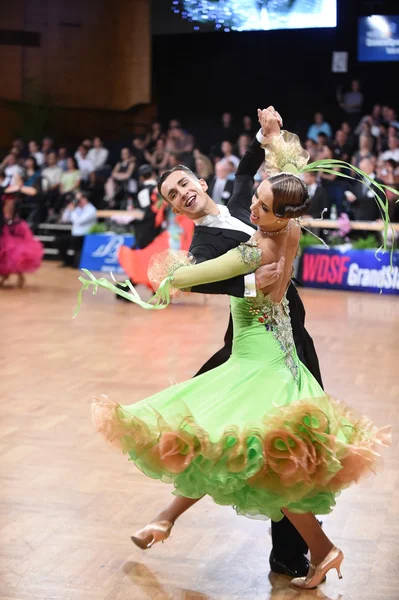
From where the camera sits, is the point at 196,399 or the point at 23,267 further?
the point at 23,267

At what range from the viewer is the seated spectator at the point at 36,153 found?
47.4 ft

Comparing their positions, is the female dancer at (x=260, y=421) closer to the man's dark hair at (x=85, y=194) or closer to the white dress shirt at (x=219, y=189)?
the white dress shirt at (x=219, y=189)

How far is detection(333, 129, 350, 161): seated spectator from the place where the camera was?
37.9 ft

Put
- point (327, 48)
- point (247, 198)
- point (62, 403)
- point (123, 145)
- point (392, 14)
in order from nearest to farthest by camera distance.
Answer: point (247, 198) → point (62, 403) → point (392, 14) → point (327, 48) → point (123, 145)

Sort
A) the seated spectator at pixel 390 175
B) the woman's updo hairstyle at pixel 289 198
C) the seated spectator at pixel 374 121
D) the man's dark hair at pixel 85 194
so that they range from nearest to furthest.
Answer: the woman's updo hairstyle at pixel 289 198
the seated spectator at pixel 390 175
the seated spectator at pixel 374 121
the man's dark hair at pixel 85 194

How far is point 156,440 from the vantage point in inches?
103

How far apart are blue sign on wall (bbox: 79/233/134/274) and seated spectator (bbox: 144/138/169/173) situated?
153 cm

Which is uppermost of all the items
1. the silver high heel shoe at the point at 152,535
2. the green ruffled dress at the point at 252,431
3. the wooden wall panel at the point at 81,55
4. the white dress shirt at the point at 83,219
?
the wooden wall panel at the point at 81,55

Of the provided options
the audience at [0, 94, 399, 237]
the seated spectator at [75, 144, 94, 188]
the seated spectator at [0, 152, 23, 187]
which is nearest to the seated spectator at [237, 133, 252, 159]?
the audience at [0, 94, 399, 237]

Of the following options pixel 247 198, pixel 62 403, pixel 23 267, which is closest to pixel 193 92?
pixel 23 267

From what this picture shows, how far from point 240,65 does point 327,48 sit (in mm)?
1515

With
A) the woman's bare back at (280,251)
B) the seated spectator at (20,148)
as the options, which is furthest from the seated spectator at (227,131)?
the woman's bare back at (280,251)

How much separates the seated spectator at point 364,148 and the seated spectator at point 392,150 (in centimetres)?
17

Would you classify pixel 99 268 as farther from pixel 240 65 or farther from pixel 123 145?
pixel 240 65
